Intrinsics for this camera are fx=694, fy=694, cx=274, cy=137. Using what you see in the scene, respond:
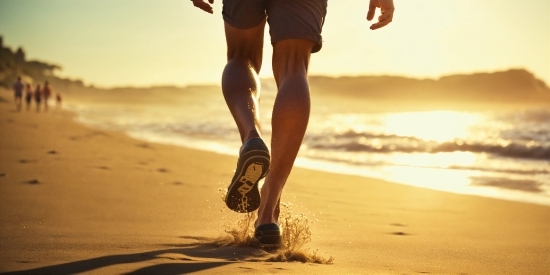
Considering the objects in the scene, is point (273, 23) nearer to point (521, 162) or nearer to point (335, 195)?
point (335, 195)

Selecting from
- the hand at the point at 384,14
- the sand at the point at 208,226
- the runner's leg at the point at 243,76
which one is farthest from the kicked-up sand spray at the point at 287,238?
the hand at the point at 384,14

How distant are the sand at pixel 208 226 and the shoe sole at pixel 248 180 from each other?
0.57ft

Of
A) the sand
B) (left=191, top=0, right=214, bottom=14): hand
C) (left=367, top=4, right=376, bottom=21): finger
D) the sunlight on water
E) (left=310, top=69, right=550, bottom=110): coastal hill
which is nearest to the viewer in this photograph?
the sand

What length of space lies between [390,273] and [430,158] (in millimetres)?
7740

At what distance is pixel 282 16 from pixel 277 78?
26 cm

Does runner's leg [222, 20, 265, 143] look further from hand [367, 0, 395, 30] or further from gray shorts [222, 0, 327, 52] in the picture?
hand [367, 0, 395, 30]

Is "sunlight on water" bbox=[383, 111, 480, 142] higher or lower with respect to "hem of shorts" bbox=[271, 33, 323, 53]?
higher

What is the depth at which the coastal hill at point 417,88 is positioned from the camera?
207 feet

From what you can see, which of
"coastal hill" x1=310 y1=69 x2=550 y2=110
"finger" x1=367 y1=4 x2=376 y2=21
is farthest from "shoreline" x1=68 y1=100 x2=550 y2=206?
"coastal hill" x1=310 y1=69 x2=550 y2=110

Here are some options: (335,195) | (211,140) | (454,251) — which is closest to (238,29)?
(454,251)

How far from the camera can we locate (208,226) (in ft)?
9.92

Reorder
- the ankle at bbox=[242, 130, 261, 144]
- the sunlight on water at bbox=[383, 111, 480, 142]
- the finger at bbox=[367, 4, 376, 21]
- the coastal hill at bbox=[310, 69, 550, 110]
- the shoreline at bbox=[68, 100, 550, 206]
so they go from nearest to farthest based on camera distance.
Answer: the ankle at bbox=[242, 130, 261, 144] < the finger at bbox=[367, 4, 376, 21] < the shoreline at bbox=[68, 100, 550, 206] < the sunlight on water at bbox=[383, 111, 480, 142] < the coastal hill at bbox=[310, 69, 550, 110]

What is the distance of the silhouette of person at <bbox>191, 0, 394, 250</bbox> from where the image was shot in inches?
94.8

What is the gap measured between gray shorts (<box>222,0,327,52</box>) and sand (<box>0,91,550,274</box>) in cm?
78
